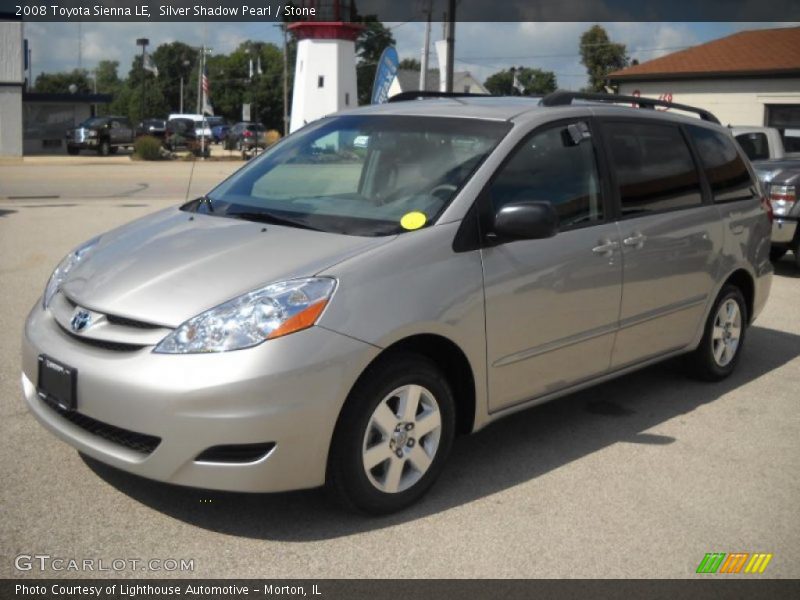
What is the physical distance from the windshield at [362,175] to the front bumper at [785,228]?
734cm

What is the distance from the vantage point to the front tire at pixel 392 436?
3631mm

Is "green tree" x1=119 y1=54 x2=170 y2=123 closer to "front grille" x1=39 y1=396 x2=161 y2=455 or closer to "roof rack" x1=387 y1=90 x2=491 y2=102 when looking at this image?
"roof rack" x1=387 y1=90 x2=491 y2=102

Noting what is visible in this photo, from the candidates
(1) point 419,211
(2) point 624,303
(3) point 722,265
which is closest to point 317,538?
(1) point 419,211

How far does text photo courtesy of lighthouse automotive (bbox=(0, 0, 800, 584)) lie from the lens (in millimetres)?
3447

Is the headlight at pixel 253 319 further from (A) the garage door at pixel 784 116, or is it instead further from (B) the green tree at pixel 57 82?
(B) the green tree at pixel 57 82

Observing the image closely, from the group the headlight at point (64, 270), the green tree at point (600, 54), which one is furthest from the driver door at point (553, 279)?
the green tree at point (600, 54)

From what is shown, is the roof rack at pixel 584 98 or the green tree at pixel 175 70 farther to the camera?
the green tree at pixel 175 70

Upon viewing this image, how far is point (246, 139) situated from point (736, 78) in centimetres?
2713

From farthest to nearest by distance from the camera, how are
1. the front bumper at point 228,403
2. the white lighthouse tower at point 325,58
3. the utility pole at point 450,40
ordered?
the white lighthouse tower at point 325,58
the utility pole at point 450,40
the front bumper at point 228,403

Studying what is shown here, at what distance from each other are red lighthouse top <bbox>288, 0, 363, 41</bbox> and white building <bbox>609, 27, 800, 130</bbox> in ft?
38.0

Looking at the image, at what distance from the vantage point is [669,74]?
35469 mm

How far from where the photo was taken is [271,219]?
430 cm

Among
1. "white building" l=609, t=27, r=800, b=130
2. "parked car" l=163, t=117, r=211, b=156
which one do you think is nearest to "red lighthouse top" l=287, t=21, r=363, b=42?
"parked car" l=163, t=117, r=211, b=156

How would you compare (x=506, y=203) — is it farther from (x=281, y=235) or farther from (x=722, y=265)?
(x=722, y=265)
